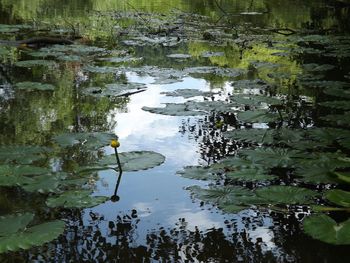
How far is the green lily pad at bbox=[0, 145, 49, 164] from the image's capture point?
10.3 feet

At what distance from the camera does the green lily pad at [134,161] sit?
316cm

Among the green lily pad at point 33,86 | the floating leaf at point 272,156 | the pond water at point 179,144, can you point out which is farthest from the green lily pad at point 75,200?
the green lily pad at point 33,86

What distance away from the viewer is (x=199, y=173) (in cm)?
311

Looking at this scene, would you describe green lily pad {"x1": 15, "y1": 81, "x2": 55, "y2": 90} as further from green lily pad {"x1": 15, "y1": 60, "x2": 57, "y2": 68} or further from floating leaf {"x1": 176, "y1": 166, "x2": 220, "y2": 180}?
floating leaf {"x1": 176, "y1": 166, "x2": 220, "y2": 180}

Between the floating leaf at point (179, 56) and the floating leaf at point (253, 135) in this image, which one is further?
the floating leaf at point (179, 56)

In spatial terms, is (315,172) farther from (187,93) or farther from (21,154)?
(187,93)

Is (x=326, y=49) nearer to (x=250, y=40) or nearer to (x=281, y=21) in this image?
(x=250, y=40)

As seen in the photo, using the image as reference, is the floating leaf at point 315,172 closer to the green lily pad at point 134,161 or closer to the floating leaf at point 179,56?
the green lily pad at point 134,161

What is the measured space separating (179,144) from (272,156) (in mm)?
903

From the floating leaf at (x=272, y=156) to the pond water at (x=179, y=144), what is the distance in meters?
0.01

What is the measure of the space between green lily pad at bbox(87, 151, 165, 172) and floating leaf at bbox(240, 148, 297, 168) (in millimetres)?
635

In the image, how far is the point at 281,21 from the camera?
13.1 meters

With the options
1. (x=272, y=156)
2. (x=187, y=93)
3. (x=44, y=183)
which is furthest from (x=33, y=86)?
(x=272, y=156)

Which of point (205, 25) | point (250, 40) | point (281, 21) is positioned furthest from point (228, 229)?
point (281, 21)
